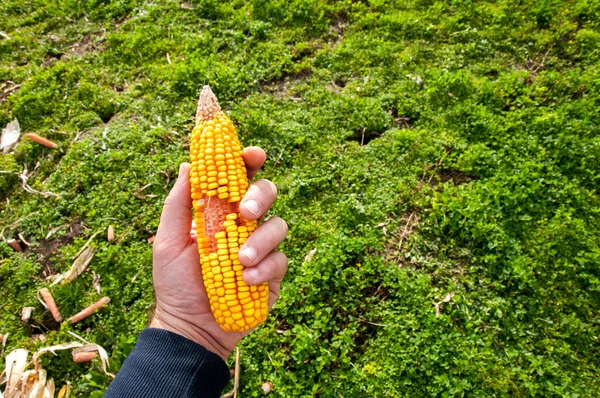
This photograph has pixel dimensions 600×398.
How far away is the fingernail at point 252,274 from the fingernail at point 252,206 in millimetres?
366

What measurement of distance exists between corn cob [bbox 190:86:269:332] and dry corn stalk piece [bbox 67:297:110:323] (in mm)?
2146

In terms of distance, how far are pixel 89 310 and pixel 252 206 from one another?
2.60 metres

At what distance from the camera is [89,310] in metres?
3.99

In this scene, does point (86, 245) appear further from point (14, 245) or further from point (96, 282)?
point (14, 245)

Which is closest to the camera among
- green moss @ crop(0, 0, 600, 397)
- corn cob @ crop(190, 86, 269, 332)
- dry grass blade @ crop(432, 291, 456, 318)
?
corn cob @ crop(190, 86, 269, 332)

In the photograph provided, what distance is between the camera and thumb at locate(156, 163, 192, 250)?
295 cm

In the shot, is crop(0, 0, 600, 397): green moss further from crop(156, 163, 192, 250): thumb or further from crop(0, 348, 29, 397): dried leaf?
crop(156, 163, 192, 250): thumb

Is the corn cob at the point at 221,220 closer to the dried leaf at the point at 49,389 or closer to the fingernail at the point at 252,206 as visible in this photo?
the fingernail at the point at 252,206

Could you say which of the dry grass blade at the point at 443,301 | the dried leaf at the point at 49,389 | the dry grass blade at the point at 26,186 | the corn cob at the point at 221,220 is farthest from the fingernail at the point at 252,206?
the dry grass blade at the point at 26,186

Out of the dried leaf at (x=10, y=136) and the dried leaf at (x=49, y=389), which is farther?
the dried leaf at (x=10, y=136)

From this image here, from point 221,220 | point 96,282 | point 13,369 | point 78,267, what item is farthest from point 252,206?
point 13,369

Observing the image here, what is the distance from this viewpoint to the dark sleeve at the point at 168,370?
8.14 ft

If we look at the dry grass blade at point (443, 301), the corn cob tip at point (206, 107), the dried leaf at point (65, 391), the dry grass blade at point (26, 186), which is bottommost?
the dried leaf at point (65, 391)

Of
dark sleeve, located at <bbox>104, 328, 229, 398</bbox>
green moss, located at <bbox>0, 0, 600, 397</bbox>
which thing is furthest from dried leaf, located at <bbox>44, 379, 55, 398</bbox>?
dark sleeve, located at <bbox>104, 328, 229, 398</bbox>
